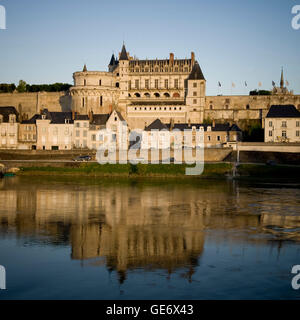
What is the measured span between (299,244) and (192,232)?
159 inches

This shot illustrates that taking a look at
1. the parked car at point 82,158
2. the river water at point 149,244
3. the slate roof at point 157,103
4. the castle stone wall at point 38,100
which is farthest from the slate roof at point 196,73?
the river water at point 149,244

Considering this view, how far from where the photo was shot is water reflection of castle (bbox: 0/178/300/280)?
15.9 metres

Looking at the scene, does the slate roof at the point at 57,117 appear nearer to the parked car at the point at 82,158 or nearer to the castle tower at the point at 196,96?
the parked car at the point at 82,158

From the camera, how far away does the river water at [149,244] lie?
12.7 m

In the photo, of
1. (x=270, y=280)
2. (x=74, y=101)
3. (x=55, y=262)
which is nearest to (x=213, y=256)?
(x=270, y=280)

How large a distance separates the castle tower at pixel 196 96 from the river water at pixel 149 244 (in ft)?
110

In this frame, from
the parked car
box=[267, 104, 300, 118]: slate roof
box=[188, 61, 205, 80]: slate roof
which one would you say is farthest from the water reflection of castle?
box=[188, 61, 205, 80]: slate roof

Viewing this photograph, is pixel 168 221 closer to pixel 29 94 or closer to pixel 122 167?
pixel 122 167

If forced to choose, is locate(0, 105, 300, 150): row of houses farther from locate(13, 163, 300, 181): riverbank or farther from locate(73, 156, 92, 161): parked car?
locate(13, 163, 300, 181): riverbank

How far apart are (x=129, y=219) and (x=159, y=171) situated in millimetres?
19211

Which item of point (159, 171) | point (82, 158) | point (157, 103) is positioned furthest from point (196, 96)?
point (159, 171)

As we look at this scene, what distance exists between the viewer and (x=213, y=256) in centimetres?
1556

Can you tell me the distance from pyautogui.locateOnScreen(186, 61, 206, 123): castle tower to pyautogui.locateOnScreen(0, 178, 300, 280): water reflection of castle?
3077 centimetres

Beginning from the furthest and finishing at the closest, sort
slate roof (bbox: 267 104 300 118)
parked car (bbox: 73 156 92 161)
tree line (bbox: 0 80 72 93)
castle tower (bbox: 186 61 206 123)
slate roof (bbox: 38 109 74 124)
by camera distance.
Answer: tree line (bbox: 0 80 72 93)
castle tower (bbox: 186 61 206 123)
slate roof (bbox: 38 109 74 124)
slate roof (bbox: 267 104 300 118)
parked car (bbox: 73 156 92 161)
